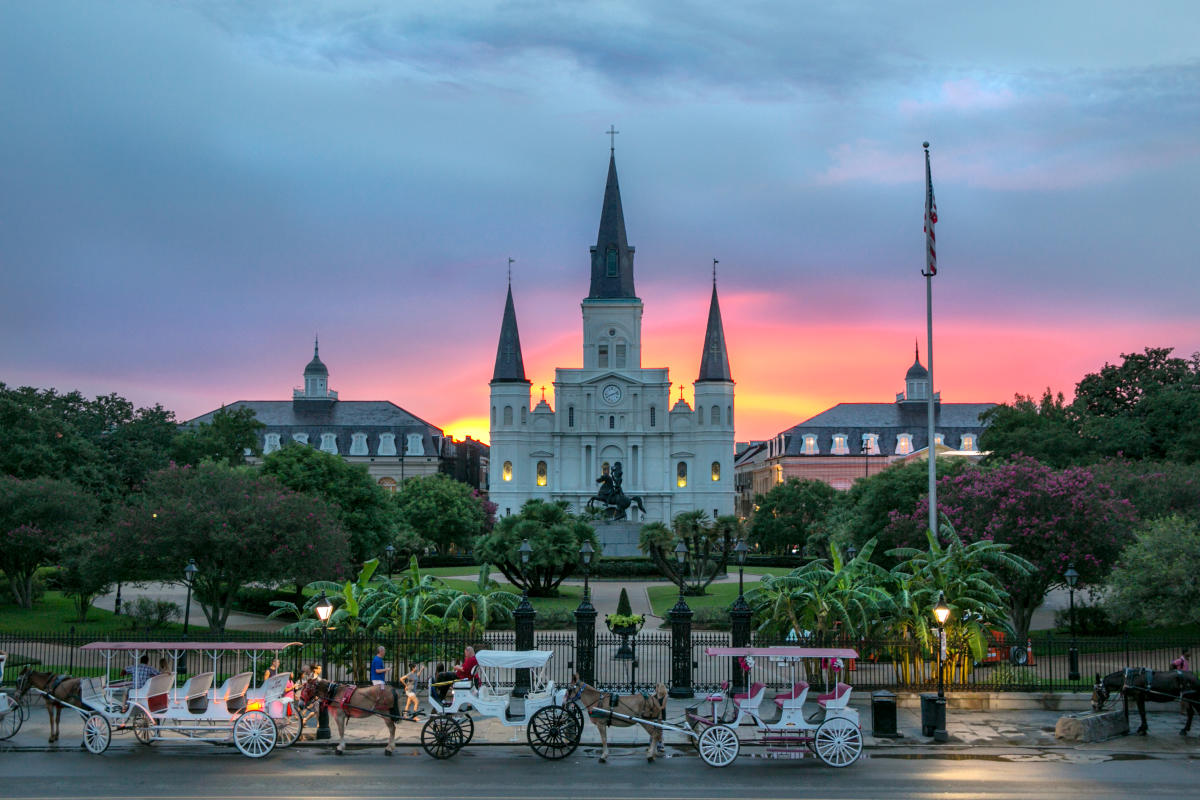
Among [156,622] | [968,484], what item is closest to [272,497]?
[156,622]

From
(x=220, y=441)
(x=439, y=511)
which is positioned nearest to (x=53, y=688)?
(x=220, y=441)

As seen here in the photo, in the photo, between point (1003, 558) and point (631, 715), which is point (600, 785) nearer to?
point (631, 715)

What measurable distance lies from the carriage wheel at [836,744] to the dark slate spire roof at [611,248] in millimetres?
96491

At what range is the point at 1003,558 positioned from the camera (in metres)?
28.2

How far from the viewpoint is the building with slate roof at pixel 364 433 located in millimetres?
122375

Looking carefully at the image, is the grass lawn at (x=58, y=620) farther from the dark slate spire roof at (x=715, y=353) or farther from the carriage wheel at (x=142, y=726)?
the dark slate spire roof at (x=715, y=353)

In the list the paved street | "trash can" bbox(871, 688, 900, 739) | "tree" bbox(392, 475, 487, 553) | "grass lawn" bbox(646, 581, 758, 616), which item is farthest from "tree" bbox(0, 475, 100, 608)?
"tree" bbox(392, 475, 487, 553)

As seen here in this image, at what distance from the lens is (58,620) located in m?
41.4

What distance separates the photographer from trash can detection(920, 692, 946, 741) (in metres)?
20.5

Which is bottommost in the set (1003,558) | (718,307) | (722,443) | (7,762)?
(7,762)

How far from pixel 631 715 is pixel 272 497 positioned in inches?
831

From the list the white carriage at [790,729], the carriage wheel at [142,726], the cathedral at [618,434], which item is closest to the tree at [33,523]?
the carriage wheel at [142,726]

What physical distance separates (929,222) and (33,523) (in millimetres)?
35835

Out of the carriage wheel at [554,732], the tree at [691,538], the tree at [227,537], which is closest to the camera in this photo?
the carriage wheel at [554,732]
